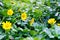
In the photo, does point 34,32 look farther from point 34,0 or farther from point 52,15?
point 34,0

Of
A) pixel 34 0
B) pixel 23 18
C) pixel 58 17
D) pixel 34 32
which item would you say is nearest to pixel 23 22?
pixel 23 18

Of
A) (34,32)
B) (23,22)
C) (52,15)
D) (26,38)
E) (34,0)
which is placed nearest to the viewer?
(26,38)

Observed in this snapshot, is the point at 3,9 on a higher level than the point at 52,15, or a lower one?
higher

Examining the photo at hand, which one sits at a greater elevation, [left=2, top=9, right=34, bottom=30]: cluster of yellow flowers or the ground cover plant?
[left=2, top=9, right=34, bottom=30]: cluster of yellow flowers

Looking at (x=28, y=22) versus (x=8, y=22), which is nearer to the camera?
(x=8, y=22)

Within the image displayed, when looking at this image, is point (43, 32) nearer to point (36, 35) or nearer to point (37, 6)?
point (36, 35)

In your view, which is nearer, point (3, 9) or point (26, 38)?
point (26, 38)

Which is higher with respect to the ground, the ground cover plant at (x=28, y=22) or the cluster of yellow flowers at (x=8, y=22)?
the cluster of yellow flowers at (x=8, y=22)

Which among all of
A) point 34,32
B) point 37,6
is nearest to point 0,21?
point 34,32

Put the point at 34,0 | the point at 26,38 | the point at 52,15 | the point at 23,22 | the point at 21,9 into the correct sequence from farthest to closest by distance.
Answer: the point at 34,0 → the point at 52,15 → the point at 21,9 → the point at 23,22 → the point at 26,38

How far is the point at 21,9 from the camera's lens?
2.52 meters

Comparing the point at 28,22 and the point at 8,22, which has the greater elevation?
the point at 8,22

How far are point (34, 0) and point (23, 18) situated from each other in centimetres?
82

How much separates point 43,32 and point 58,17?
21.7 inches
